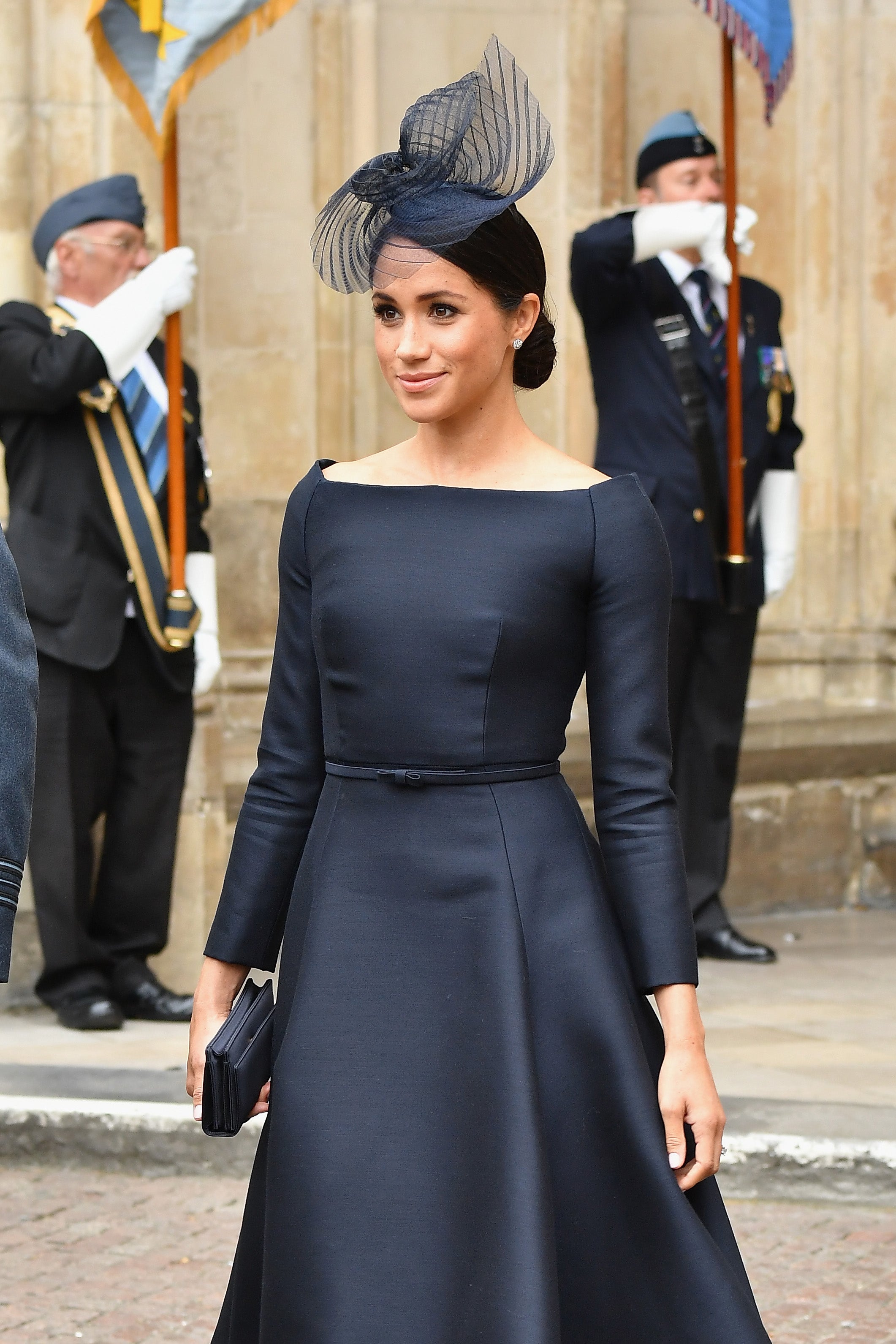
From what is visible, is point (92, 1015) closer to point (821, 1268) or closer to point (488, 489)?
point (821, 1268)

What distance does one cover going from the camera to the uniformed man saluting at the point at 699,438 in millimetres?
6270

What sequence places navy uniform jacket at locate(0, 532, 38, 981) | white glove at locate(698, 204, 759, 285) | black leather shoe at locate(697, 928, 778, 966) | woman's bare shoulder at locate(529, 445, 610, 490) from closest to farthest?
navy uniform jacket at locate(0, 532, 38, 981)
woman's bare shoulder at locate(529, 445, 610, 490)
white glove at locate(698, 204, 759, 285)
black leather shoe at locate(697, 928, 778, 966)

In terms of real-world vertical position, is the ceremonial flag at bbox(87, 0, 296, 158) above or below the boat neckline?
above

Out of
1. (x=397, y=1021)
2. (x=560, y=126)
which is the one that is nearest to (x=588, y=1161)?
(x=397, y=1021)

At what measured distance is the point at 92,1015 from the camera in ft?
17.8

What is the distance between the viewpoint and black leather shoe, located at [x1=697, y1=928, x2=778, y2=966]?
6445 millimetres

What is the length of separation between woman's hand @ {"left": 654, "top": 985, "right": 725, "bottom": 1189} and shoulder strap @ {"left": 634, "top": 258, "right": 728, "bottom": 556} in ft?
13.5

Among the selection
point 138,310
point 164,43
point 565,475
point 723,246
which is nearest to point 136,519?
point 138,310

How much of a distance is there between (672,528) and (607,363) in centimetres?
50

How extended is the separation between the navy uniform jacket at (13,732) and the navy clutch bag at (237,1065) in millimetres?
255

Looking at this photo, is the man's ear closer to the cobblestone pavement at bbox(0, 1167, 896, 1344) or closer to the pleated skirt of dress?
the cobblestone pavement at bbox(0, 1167, 896, 1344)

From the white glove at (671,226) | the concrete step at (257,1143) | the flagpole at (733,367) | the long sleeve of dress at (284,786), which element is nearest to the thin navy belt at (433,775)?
the long sleeve of dress at (284,786)

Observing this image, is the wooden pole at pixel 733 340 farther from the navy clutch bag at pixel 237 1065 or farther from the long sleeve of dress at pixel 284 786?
the navy clutch bag at pixel 237 1065

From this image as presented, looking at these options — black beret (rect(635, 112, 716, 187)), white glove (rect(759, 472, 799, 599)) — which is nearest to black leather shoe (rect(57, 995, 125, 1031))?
white glove (rect(759, 472, 799, 599))
